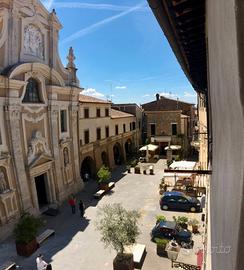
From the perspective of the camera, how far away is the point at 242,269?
2.62ft

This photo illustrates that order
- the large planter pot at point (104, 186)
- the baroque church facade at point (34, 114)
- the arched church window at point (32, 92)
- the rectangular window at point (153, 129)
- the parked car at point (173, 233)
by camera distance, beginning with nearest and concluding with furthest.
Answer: the parked car at point (173, 233) → the baroque church facade at point (34, 114) → the arched church window at point (32, 92) → the large planter pot at point (104, 186) → the rectangular window at point (153, 129)

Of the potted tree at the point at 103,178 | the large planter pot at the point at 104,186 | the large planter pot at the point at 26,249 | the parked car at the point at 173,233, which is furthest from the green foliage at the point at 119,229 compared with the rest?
the large planter pot at the point at 104,186

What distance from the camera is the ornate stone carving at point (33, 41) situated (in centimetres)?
1855

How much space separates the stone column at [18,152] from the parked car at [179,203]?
9219 millimetres

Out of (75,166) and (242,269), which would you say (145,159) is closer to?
(75,166)

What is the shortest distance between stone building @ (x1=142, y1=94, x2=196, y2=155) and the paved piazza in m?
16.3

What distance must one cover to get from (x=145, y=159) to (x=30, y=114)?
21.1 m

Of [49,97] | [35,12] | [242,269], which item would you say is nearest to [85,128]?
[49,97]

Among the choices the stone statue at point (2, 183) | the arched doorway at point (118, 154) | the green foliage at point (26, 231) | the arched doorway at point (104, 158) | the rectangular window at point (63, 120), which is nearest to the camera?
the green foliage at point (26, 231)

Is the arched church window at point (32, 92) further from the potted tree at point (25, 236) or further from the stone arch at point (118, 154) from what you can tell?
the stone arch at point (118, 154)

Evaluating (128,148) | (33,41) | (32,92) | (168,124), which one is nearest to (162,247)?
(32,92)

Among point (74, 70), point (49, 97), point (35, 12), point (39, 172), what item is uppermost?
point (35, 12)

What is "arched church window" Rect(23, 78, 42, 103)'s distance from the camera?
18.8 metres

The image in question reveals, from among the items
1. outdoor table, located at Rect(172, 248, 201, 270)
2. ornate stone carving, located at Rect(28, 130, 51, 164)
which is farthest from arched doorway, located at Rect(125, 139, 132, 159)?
outdoor table, located at Rect(172, 248, 201, 270)
